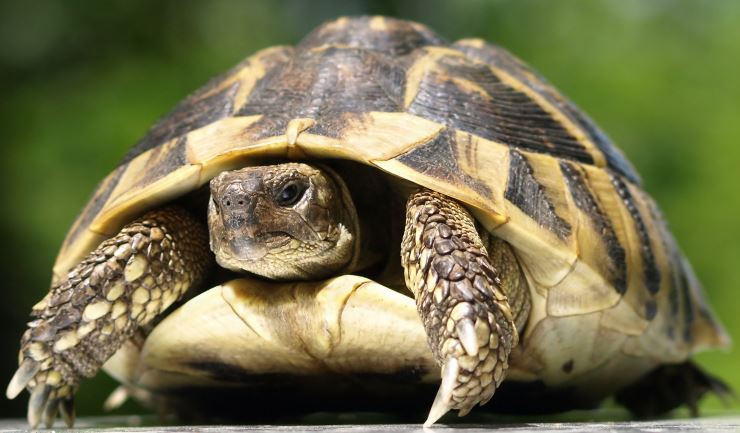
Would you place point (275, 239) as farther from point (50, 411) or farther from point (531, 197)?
point (50, 411)

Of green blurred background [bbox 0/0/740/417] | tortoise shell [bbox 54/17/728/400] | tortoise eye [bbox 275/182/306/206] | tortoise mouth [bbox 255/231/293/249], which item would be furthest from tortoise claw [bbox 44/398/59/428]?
green blurred background [bbox 0/0/740/417]

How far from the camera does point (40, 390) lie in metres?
3.38

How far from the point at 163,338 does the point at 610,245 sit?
1651 millimetres

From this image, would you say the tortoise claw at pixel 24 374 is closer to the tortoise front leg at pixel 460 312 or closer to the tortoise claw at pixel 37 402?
the tortoise claw at pixel 37 402

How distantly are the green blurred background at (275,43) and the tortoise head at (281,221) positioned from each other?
7053 millimetres

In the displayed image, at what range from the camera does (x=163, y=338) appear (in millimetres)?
3621

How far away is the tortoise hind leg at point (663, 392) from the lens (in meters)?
4.86

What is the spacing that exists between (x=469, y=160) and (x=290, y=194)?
62cm

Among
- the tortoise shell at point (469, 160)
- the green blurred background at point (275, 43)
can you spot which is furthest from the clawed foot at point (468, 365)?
the green blurred background at point (275, 43)

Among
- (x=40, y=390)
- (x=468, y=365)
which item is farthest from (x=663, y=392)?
(x=40, y=390)

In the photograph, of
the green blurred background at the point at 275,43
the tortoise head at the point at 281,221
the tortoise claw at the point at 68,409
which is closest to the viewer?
the tortoise head at the point at 281,221

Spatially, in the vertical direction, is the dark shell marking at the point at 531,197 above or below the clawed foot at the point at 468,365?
above

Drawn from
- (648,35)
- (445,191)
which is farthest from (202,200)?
(648,35)

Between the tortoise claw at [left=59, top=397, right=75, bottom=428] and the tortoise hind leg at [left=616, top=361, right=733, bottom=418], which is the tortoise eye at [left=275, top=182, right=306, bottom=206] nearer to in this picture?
the tortoise claw at [left=59, top=397, right=75, bottom=428]
